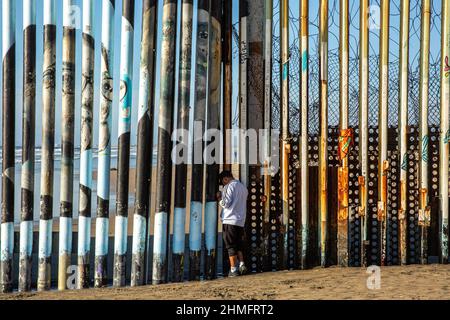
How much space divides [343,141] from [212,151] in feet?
5.33

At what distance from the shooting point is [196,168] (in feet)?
28.0

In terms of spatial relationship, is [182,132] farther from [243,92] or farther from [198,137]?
[243,92]

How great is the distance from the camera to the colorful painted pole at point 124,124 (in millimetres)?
8328

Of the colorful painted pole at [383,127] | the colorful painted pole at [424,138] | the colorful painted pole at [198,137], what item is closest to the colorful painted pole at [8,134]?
the colorful painted pole at [198,137]

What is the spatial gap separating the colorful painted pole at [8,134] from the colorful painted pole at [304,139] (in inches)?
133

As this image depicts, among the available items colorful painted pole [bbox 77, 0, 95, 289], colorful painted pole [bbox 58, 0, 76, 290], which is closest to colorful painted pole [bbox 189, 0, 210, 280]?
colorful painted pole [bbox 77, 0, 95, 289]

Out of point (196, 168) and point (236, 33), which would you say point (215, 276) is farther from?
point (236, 33)

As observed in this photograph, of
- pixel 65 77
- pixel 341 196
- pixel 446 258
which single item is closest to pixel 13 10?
pixel 65 77

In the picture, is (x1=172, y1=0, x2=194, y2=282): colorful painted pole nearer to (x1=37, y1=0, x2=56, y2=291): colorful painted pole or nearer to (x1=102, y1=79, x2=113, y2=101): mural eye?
(x1=102, y1=79, x2=113, y2=101): mural eye

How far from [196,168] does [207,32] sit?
1.59m

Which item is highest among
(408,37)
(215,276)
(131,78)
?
(408,37)
